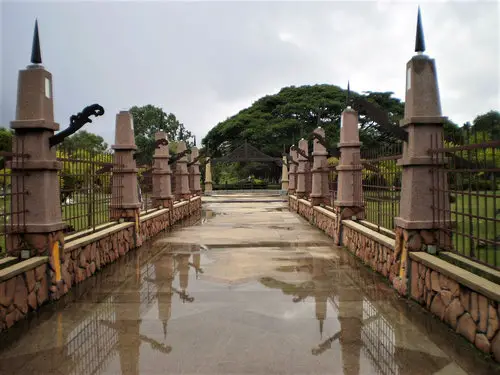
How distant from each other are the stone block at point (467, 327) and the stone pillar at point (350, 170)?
5684 mm

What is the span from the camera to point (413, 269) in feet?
19.9

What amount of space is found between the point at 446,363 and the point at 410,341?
568 mm

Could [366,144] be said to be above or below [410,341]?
above

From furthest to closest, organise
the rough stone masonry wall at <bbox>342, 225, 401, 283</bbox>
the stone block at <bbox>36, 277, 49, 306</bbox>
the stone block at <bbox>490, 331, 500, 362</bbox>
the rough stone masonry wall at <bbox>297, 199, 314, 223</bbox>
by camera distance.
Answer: the rough stone masonry wall at <bbox>297, 199, 314, 223</bbox>, the rough stone masonry wall at <bbox>342, 225, 401, 283</bbox>, the stone block at <bbox>36, 277, 49, 306</bbox>, the stone block at <bbox>490, 331, 500, 362</bbox>

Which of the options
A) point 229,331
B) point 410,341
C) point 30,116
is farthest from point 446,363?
point 30,116

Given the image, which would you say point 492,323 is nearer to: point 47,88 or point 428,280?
point 428,280

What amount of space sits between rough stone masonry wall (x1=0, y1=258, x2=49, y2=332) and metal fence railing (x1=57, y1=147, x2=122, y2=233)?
126 cm

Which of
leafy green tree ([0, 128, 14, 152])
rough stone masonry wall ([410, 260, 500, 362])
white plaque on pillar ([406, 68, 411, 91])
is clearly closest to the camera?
rough stone masonry wall ([410, 260, 500, 362])

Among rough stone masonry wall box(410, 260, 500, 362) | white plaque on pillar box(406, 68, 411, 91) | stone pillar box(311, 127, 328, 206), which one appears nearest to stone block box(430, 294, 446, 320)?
rough stone masonry wall box(410, 260, 500, 362)

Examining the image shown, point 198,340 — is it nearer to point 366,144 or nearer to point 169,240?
point 169,240

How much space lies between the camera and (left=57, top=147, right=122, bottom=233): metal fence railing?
25.5 ft

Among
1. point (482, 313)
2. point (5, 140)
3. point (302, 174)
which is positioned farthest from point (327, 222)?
point (5, 140)

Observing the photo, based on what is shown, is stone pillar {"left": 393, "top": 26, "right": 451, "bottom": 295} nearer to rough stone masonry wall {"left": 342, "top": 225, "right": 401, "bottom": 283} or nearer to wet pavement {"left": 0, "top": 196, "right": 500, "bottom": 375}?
rough stone masonry wall {"left": 342, "top": 225, "right": 401, "bottom": 283}

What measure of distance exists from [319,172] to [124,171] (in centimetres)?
677
